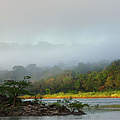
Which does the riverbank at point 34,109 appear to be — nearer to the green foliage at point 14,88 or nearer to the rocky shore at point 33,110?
the rocky shore at point 33,110

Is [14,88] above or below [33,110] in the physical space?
above

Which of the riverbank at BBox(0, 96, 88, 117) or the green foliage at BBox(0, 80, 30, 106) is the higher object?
the green foliage at BBox(0, 80, 30, 106)

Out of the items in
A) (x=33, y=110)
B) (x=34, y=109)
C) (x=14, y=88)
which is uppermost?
(x=14, y=88)

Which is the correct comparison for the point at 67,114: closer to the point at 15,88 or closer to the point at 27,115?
the point at 27,115

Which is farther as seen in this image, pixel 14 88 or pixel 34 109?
pixel 14 88

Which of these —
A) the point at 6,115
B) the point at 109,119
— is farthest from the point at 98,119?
the point at 6,115

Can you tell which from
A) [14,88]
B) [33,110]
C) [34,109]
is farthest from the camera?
[14,88]

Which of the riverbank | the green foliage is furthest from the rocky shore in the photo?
the green foliage

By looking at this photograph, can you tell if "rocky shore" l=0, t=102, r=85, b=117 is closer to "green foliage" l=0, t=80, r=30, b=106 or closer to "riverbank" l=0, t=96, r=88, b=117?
"riverbank" l=0, t=96, r=88, b=117

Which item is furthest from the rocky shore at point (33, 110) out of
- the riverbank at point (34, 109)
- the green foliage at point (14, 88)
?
the green foliage at point (14, 88)

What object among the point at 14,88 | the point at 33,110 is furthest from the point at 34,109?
the point at 14,88

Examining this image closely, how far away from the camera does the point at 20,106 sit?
59625 millimetres

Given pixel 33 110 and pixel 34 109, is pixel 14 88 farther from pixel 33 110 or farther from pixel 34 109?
pixel 33 110

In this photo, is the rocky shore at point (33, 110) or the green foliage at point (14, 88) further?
the green foliage at point (14, 88)
